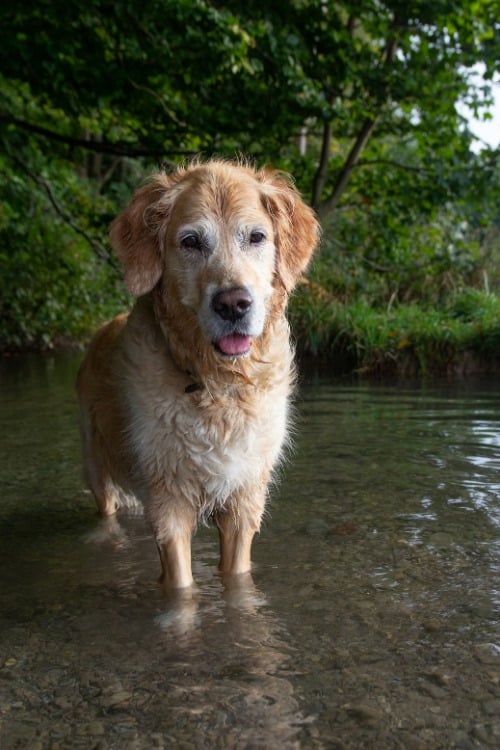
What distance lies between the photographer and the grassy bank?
449 inches

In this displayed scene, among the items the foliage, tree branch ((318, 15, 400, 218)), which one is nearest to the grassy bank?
the foliage

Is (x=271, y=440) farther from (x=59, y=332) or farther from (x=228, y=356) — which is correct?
(x=59, y=332)

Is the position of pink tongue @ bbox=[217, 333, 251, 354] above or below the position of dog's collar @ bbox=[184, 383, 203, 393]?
above

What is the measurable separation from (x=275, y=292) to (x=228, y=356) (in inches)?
19.1

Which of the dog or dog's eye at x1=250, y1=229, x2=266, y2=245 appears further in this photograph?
dog's eye at x1=250, y1=229, x2=266, y2=245

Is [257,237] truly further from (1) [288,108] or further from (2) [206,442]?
(1) [288,108]

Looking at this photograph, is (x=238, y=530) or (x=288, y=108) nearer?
(x=238, y=530)

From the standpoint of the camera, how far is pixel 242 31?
9367 mm

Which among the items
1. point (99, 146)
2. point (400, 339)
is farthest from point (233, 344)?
point (99, 146)

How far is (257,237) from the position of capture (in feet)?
11.8

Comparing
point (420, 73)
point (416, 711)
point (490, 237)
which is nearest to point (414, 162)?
point (490, 237)

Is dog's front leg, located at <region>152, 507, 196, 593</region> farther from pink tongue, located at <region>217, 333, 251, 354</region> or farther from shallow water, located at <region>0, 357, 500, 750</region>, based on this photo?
pink tongue, located at <region>217, 333, 251, 354</region>

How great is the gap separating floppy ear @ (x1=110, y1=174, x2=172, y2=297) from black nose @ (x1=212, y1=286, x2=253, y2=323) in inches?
18.5

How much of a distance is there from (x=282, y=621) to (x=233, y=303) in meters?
1.29
